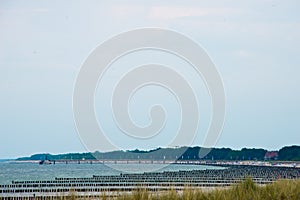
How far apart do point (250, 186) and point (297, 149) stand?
166 metres

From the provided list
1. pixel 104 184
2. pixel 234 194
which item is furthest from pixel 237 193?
pixel 104 184

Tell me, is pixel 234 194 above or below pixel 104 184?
above

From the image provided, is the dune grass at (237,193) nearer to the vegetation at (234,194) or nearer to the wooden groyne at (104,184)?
the vegetation at (234,194)

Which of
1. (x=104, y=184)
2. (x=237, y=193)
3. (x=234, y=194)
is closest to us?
(x=234, y=194)

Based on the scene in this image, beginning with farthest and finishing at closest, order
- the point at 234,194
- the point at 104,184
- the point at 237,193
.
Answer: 1. the point at 104,184
2. the point at 237,193
3. the point at 234,194

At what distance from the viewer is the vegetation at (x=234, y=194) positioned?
1290cm

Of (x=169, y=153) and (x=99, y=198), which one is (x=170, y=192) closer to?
(x=99, y=198)

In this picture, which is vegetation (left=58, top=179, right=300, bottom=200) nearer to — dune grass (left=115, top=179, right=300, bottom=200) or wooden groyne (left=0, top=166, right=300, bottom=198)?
dune grass (left=115, top=179, right=300, bottom=200)

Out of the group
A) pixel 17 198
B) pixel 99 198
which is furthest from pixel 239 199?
pixel 17 198

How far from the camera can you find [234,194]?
1462cm

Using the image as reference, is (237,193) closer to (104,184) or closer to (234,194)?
(234,194)

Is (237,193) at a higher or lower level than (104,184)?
higher

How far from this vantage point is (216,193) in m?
14.1

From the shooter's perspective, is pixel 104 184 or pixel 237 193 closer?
pixel 237 193
